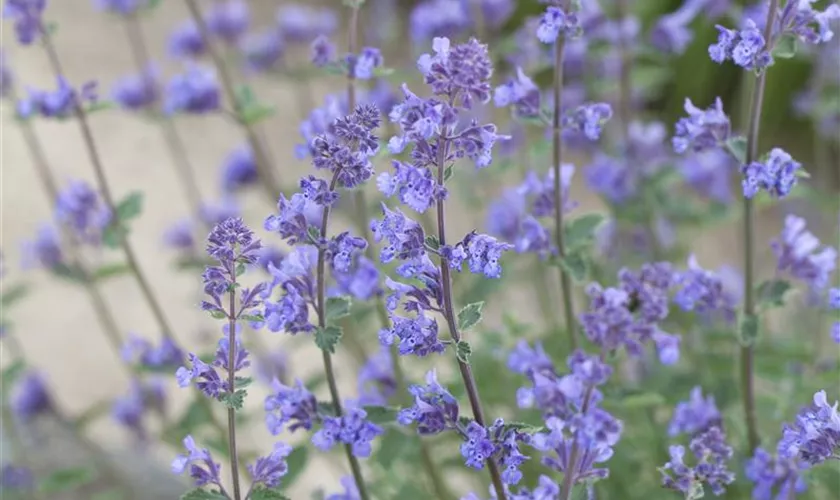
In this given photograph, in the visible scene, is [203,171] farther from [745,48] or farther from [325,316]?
[745,48]

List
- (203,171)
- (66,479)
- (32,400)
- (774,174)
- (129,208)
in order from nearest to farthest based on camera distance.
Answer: (774,174) → (129,208) → (66,479) → (32,400) → (203,171)

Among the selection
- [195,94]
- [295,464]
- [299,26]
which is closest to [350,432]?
[295,464]

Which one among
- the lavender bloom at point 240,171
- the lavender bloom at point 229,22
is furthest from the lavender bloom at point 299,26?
the lavender bloom at point 240,171

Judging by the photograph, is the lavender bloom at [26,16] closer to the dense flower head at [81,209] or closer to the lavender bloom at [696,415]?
the dense flower head at [81,209]

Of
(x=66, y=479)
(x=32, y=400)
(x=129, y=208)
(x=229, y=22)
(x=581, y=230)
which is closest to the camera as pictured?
(x=581, y=230)

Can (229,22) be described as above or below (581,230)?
above

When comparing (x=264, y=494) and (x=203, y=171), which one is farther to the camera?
(x=203, y=171)

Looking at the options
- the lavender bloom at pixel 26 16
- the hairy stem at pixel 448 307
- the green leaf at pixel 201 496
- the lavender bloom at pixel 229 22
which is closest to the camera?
the hairy stem at pixel 448 307

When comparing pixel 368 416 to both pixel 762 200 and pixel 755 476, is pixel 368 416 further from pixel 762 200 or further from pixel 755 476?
pixel 762 200

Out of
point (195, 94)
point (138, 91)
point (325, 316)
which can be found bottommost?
point (325, 316)
